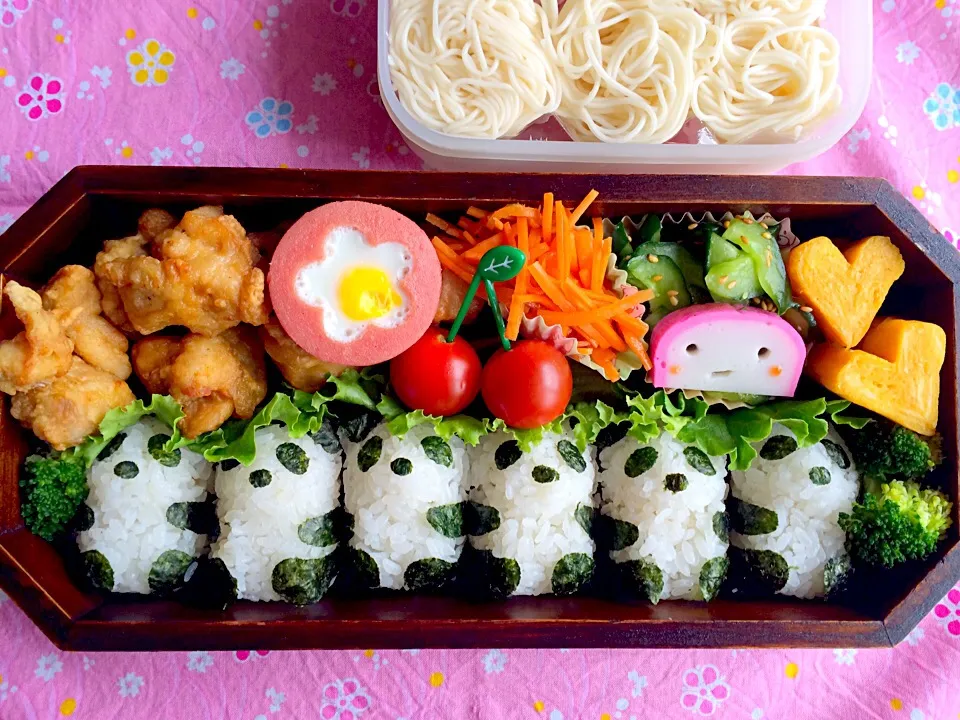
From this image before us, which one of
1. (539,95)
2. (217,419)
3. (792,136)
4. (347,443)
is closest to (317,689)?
(347,443)

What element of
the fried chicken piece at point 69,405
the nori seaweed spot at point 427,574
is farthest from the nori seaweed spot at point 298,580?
the fried chicken piece at point 69,405

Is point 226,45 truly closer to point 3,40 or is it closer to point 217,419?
point 3,40

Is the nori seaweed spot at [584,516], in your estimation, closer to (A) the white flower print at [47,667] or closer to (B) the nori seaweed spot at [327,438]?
(B) the nori seaweed spot at [327,438]

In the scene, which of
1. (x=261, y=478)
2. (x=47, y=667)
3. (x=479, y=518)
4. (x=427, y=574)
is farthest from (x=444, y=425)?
(x=47, y=667)

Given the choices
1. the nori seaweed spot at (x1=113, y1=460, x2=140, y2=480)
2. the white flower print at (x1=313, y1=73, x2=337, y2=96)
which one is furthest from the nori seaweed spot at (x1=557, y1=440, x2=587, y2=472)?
the white flower print at (x1=313, y1=73, x2=337, y2=96)

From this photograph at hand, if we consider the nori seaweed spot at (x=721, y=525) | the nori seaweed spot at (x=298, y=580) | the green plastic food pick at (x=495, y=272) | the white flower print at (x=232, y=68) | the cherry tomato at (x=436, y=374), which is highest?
the white flower print at (x=232, y=68)

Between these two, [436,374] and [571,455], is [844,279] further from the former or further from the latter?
[436,374]

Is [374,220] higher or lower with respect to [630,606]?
higher
